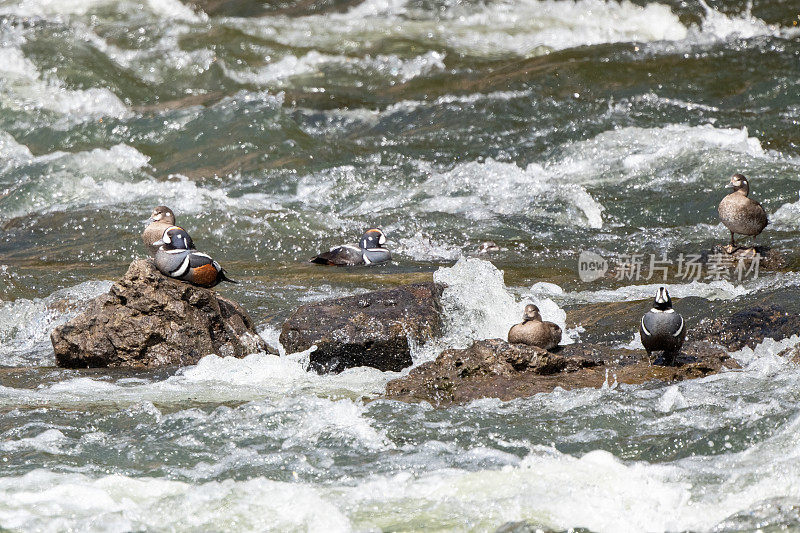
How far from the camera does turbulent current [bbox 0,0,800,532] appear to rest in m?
4.47

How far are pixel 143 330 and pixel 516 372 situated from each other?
261cm

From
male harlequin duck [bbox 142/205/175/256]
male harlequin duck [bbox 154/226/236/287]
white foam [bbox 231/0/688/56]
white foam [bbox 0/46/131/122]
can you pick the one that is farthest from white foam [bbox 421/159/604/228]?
white foam [bbox 231/0/688/56]

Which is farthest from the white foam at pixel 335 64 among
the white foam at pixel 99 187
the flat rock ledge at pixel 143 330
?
the flat rock ledge at pixel 143 330

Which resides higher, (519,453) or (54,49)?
(54,49)

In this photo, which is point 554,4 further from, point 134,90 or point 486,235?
point 486,235

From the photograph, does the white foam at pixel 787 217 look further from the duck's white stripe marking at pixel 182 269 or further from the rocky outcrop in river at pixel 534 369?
the duck's white stripe marking at pixel 182 269

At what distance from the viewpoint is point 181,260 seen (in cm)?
688

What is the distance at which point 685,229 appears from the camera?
10625mm

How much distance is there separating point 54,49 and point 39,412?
13.6m

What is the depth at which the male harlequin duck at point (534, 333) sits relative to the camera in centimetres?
637

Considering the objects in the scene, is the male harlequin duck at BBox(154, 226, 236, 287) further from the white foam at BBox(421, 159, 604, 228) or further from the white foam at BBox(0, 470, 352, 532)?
A: the white foam at BBox(421, 159, 604, 228)

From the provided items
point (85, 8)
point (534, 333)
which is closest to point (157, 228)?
point (534, 333)

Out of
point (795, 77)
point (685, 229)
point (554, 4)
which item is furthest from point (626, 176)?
point (554, 4)

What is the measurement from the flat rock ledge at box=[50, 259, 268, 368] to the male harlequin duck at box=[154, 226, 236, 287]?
6cm
